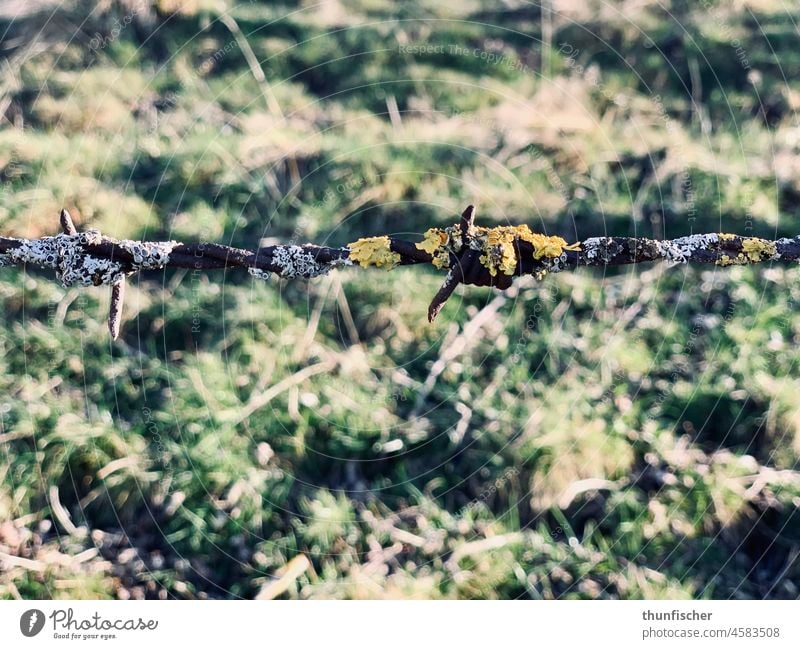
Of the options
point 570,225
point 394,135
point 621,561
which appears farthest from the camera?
point 394,135

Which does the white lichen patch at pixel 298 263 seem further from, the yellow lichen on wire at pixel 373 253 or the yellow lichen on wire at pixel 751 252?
the yellow lichen on wire at pixel 751 252

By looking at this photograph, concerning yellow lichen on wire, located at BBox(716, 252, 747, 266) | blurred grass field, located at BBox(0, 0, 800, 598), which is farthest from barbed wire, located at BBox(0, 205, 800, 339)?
blurred grass field, located at BBox(0, 0, 800, 598)

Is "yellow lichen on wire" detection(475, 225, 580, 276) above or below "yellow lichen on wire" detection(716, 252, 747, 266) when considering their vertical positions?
above

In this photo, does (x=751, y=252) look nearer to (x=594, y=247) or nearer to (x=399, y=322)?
(x=594, y=247)

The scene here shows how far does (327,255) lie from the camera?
4.03ft

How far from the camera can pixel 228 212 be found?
2361mm

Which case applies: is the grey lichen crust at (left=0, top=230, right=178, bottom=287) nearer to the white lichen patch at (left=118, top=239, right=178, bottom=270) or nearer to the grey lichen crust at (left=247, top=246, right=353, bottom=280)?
the white lichen patch at (left=118, top=239, right=178, bottom=270)

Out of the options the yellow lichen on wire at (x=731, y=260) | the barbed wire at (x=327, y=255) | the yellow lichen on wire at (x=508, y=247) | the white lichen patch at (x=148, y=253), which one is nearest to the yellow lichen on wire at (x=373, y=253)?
the barbed wire at (x=327, y=255)

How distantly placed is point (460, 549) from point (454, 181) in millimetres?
1189

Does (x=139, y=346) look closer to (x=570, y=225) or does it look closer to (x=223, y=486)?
(x=223, y=486)

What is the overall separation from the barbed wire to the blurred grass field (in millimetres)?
875

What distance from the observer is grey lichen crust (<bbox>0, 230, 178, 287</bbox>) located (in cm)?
119
